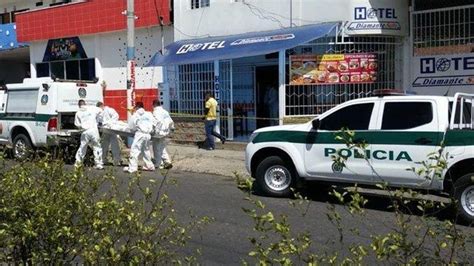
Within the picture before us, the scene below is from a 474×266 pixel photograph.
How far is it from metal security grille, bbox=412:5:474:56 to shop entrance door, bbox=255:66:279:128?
13.5 feet

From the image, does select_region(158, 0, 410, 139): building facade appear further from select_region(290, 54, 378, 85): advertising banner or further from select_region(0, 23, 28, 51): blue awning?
select_region(0, 23, 28, 51): blue awning

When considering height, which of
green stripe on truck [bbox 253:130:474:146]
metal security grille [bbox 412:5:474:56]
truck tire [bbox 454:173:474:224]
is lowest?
truck tire [bbox 454:173:474:224]

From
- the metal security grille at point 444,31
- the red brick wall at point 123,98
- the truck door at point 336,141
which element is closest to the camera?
the truck door at point 336,141

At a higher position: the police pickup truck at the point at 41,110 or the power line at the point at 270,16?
the power line at the point at 270,16

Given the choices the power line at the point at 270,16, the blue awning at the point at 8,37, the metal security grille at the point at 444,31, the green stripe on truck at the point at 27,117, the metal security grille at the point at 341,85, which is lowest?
the green stripe on truck at the point at 27,117

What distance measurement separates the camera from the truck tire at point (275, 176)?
34.1ft

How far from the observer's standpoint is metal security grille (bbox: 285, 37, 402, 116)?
16.7m

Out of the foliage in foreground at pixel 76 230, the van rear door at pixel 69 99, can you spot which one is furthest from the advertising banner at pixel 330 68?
the foliage in foreground at pixel 76 230

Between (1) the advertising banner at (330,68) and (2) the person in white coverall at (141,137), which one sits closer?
(2) the person in white coverall at (141,137)

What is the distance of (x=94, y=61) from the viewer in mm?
24172

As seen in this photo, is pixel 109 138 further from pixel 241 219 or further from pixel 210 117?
pixel 241 219

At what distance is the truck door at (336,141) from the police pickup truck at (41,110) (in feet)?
25.5

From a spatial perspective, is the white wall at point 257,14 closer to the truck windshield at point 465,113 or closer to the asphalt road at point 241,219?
the asphalt road at point 241,219

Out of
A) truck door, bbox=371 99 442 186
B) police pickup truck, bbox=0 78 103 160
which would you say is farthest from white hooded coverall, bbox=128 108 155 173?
truck door, bbox=371 99 442 186
